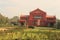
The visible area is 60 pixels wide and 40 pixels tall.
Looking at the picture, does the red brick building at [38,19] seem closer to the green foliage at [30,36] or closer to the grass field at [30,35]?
the grass field at [30,35]

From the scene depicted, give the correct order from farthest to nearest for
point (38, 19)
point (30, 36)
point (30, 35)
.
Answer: point (38, 19), point (30, 35), point (30, 36)

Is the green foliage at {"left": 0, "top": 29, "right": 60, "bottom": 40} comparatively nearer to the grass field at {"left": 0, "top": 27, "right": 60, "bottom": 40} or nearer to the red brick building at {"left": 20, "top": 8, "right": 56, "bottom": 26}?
the grass field at {"left": 0, "top": 27, "right": 60, "bottom": 40}

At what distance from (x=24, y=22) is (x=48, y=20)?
24.1ft

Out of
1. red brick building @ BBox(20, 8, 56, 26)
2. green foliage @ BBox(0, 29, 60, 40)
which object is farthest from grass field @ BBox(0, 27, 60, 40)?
red brick building @ BBox(20, 8, 56, 26)

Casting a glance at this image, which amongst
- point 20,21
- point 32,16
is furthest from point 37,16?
point 20,21

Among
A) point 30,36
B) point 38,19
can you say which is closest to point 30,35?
point 30,36

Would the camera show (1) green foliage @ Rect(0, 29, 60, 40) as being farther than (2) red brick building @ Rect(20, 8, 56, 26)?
No

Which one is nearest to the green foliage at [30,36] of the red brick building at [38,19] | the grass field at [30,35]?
the grass field at [30,35]

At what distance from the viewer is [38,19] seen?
62.3 m

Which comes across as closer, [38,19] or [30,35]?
[30,35]

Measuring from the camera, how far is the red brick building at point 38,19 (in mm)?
61438

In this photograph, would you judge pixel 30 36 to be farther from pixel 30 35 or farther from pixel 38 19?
pixel 38 19

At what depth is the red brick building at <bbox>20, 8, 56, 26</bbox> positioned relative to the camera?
61438 mm

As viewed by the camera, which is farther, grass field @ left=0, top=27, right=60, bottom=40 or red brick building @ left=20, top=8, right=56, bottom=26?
red brick building @ left=20, top=8, right=56, bottom=26
